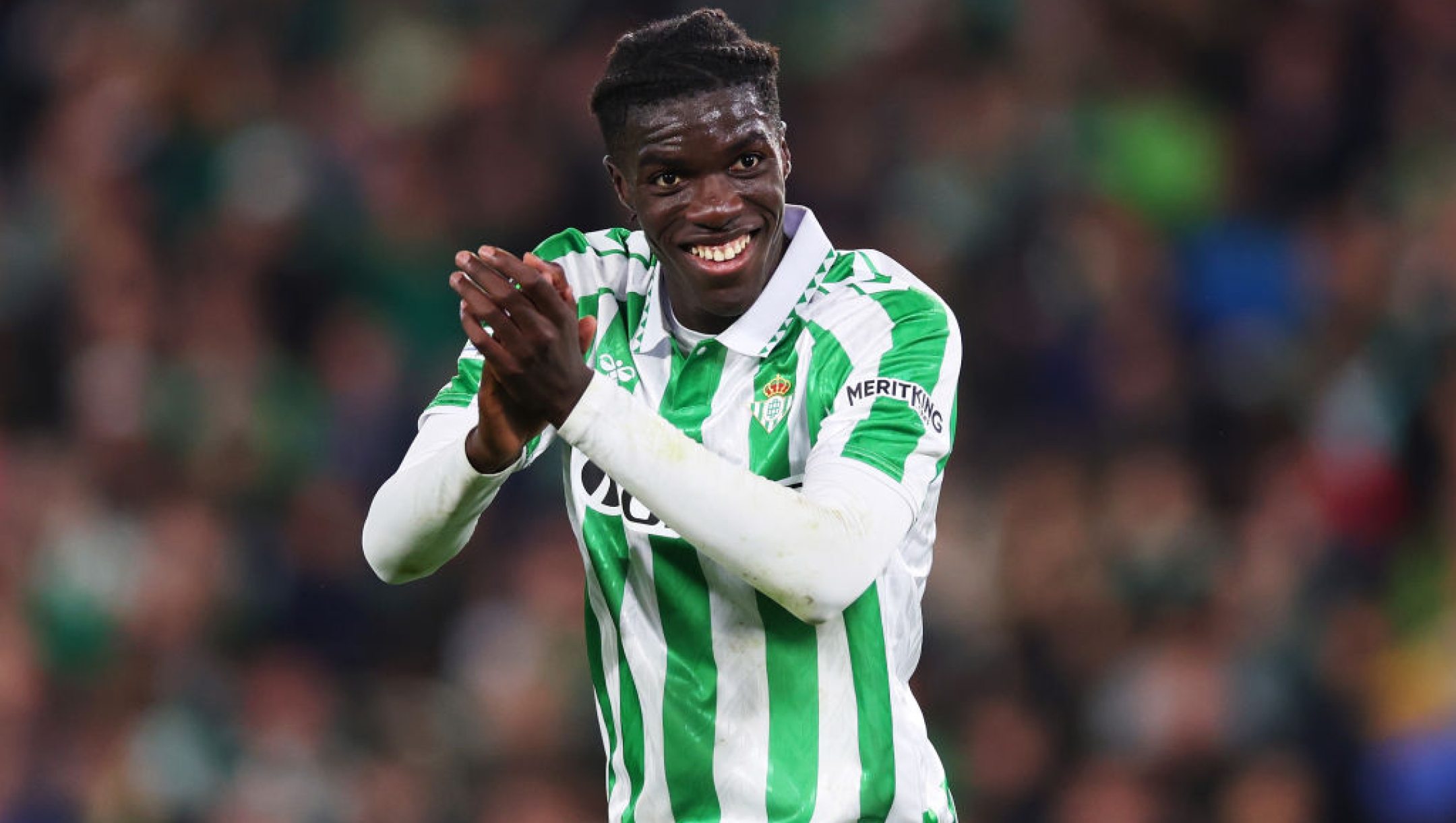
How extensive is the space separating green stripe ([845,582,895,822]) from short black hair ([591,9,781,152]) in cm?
77

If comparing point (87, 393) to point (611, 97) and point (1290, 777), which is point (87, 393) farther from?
point (611, 97)

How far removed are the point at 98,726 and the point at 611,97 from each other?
4.46 meters

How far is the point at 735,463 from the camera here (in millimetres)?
3029

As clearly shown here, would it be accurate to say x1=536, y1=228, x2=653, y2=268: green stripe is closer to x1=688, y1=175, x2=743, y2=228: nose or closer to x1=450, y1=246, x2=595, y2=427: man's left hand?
x1=688, y1=175, x2=743, y2=228: nose

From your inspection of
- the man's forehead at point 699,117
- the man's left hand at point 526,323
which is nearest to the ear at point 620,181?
the man's forehead at point 699,117

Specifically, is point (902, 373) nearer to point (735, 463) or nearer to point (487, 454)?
point (735, 463)

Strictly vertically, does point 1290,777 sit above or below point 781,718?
below

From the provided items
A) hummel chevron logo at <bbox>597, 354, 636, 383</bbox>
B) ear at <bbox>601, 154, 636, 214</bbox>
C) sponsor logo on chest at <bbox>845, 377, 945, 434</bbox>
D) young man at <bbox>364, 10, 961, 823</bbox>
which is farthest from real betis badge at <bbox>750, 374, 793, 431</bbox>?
ear at <bbox>601, 154, 636, 214</bbox>

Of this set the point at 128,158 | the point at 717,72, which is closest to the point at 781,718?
the point at 717,72

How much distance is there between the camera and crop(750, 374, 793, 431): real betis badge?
313 cm

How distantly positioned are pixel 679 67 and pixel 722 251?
0.95ft

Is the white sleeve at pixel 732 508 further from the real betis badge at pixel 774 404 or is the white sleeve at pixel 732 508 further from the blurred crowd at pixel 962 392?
the blurred crowd at pixel 962 392

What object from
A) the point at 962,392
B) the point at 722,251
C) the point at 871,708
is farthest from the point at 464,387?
the point at 962,392

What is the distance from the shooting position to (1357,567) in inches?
250
